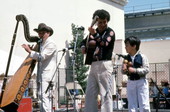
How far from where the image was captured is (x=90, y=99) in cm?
529

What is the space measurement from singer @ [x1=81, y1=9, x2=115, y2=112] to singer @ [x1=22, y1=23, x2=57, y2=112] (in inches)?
37.3

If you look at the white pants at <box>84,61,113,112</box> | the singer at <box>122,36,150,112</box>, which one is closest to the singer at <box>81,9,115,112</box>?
the white pants at <box>84,61,113,112</box>

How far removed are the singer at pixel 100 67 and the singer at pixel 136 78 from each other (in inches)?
35.4

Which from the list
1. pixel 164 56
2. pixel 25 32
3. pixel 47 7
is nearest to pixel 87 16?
pixel 47 7

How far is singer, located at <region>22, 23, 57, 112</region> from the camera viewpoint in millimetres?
5959

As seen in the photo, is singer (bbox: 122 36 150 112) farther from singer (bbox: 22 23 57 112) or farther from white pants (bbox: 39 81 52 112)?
white pants (bbox: 39 81 52 112)

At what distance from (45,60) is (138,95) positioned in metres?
1.72

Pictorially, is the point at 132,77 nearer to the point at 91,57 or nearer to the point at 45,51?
the point at 91,57

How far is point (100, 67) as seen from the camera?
5.21 meters

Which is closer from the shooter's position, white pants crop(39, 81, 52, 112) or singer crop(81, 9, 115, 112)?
singer crop(81, 9, 115, 112)

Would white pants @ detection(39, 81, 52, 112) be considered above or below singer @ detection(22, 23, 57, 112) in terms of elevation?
below

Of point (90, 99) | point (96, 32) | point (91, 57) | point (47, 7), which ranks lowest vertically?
point (90, 99)

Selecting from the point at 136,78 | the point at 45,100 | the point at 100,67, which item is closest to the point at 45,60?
the point at 45,100

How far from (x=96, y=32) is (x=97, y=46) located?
0.22 meters
